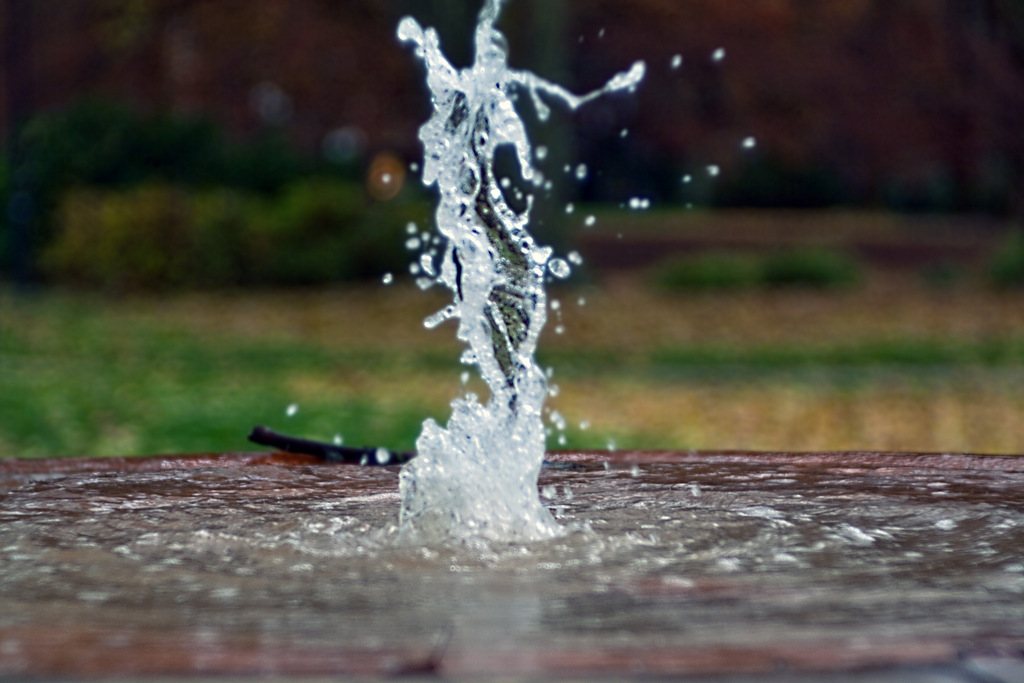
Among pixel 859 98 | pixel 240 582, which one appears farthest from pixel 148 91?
pixel 240 582

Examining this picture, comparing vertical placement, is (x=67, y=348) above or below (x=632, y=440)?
above

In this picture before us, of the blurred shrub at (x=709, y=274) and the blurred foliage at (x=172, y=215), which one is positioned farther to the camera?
the blurred shrub at (x=709, y=274)

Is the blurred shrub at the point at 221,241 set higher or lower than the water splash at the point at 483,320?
higher

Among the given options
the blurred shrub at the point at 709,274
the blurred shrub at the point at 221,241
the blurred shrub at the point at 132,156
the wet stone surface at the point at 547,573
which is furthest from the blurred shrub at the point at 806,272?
the wet stone surface at the point at 547,573

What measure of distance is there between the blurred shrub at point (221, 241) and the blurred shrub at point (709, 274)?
2.90 metres

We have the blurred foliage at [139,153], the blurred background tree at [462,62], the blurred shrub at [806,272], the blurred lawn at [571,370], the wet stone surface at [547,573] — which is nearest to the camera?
the wet stone surface at [547,573]

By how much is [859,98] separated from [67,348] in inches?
453

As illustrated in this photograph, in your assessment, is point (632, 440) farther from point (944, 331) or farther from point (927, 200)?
point (927, 200)

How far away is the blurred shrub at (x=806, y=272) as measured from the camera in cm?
1672

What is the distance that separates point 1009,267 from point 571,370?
780cm

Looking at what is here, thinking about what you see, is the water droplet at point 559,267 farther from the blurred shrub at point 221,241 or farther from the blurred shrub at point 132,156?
the blurred shrub at point 132,156

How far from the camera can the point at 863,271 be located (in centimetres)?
1756

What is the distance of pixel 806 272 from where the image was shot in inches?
661

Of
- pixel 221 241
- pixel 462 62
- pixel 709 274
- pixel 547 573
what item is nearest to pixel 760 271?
pixel 709 274
